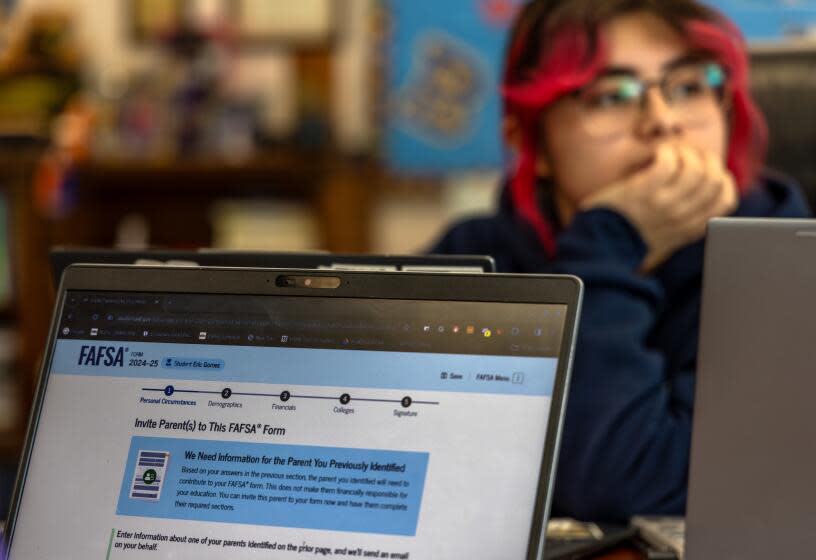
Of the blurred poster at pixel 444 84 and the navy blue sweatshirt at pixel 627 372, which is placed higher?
the blurred poster at pixel 444 84

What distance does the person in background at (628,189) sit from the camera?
1.01m

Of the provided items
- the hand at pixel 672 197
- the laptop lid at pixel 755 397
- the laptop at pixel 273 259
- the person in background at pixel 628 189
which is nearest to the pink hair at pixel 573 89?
the person in background at pixel 628 189

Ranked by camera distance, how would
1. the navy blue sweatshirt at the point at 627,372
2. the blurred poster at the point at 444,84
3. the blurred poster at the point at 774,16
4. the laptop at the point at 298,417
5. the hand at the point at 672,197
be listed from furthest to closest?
the blurred poster at the point at 444,84
the blurred poster at the point at 774,16
the hand at the point at 672,197
the navy blue sweatshirt at the point at 627,372
the laptop at the point at 298,417

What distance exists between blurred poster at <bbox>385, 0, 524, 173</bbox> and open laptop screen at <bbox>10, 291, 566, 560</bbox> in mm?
2093

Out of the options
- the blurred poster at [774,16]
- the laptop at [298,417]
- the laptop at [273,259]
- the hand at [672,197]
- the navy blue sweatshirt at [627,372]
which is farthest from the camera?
the blurred poster at [774,16]

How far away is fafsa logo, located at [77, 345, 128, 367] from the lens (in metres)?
0.70

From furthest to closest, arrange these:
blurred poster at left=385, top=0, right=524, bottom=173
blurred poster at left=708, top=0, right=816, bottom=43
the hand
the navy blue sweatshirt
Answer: blurred poster at left=385, top=0, right=524, bottom=173 → blurred poster at left=708, top=0, right=816, bottom=43 → the hand → the navy blue sweatshirt

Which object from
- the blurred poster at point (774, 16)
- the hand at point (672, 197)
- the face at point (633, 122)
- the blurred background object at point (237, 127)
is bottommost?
Answer: the hand at point (672, 197)

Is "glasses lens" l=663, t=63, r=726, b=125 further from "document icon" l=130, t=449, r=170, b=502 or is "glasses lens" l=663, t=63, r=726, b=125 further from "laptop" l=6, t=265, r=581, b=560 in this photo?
"document icon" l=130, t=449, r=170, b=502

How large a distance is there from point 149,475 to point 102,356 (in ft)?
0.32

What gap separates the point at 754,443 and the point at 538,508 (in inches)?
5.9

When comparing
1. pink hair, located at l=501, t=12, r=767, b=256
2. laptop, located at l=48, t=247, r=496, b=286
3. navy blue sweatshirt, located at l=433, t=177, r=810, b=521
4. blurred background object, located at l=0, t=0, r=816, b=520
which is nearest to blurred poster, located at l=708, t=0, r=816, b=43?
blurred background object, located at l=0, t=0, r=816, b=520

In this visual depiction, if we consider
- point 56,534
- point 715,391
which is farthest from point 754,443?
point 56,534

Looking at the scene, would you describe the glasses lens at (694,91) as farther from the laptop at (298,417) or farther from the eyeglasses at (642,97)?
the laptop at (298,417)
